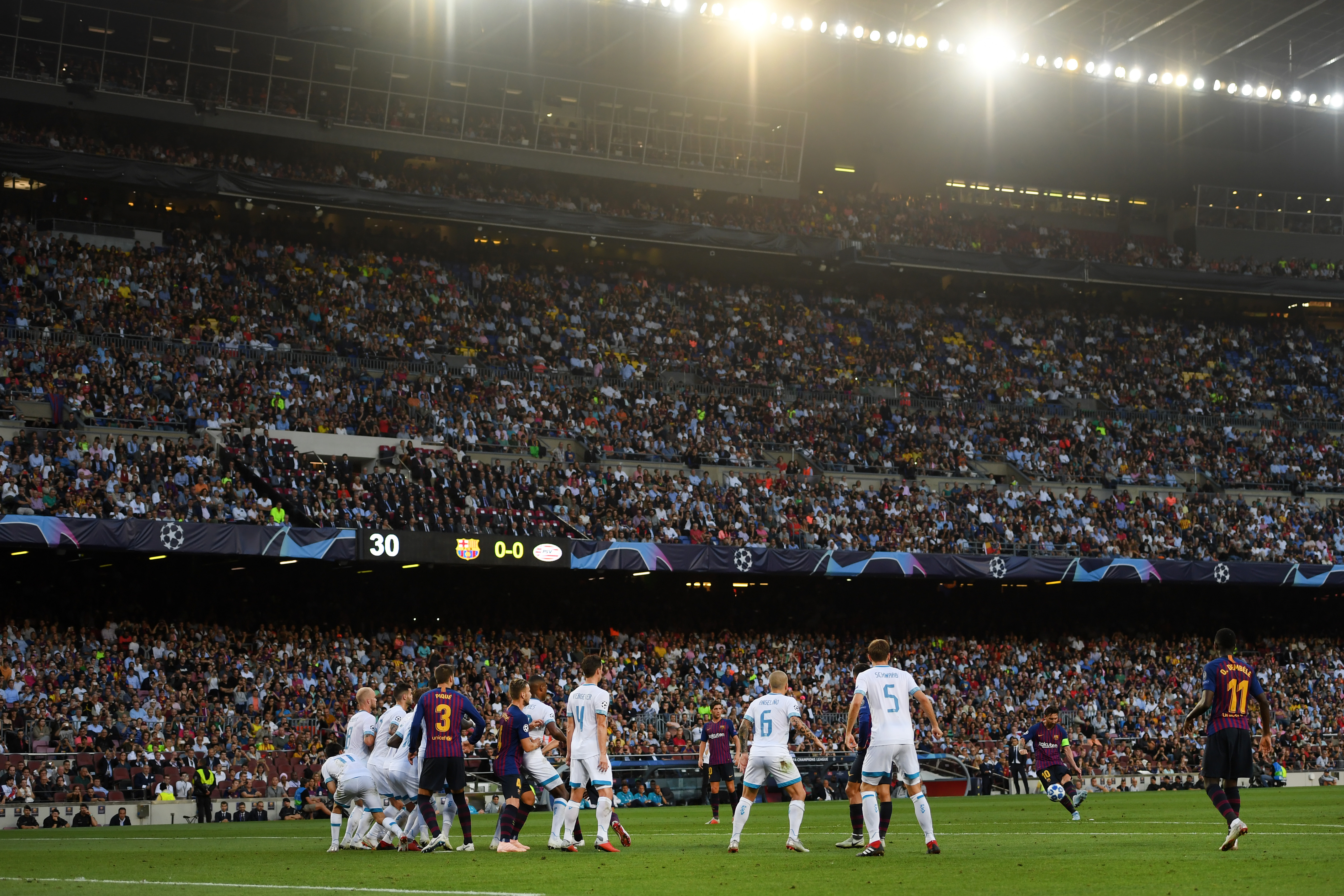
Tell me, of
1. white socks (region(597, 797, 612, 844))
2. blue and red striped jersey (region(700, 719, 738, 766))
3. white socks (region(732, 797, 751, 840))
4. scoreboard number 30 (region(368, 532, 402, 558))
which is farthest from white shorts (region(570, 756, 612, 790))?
scoreboard number 30 (region(368, 532, 402, 558))

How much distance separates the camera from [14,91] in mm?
48656

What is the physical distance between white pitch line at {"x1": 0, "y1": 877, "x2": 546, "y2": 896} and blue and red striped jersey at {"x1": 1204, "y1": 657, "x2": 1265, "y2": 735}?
7.26m

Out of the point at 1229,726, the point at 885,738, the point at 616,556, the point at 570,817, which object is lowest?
the point at 570,817

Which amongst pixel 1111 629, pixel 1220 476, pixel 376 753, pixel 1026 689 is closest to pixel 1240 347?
pixel 1220 476

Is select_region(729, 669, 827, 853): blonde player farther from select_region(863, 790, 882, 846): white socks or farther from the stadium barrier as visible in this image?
the stadium barrier

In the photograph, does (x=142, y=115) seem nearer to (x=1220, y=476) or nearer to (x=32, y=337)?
(x=32, y=337)

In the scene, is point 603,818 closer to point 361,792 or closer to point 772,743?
point 772,743

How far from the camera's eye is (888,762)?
1425cm

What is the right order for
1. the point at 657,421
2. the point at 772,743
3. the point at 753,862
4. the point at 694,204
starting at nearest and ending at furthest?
the point at 753,862 < the point at 772,743 < the point at 657,421 < the point at 694,204

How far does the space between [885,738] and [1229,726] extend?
3431 millimetres

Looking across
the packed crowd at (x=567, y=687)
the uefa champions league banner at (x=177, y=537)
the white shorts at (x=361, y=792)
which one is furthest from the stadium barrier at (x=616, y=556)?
the white shorts at (x=361, y=792)

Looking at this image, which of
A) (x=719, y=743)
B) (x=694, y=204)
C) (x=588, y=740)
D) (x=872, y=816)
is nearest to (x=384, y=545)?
(x=719, y=743)

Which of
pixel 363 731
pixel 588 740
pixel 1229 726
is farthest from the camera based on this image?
pixel 363 731

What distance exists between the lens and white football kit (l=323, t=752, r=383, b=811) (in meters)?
16.9
